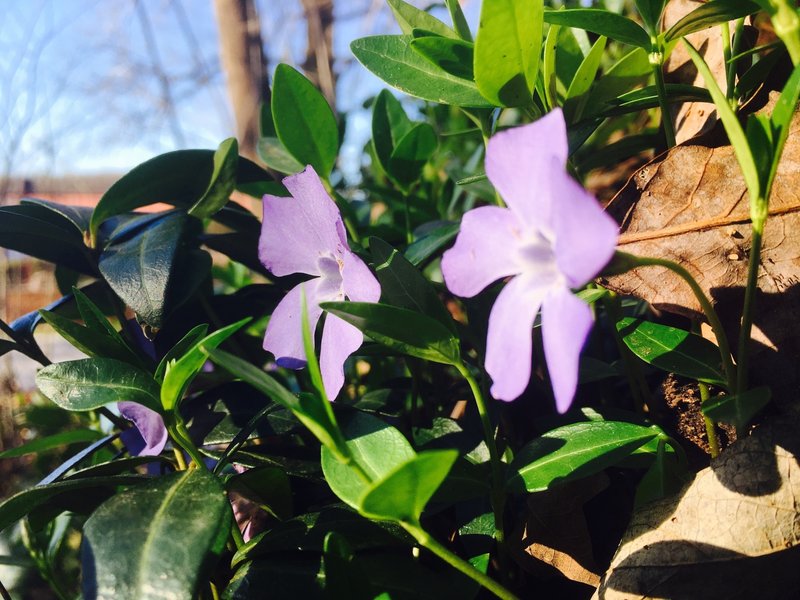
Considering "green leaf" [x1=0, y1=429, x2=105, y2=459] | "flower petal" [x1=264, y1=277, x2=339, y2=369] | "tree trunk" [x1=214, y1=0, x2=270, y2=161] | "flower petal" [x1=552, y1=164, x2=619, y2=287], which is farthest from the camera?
"tree trunk" [x1=214, y1=0, x2=270, y2=161]

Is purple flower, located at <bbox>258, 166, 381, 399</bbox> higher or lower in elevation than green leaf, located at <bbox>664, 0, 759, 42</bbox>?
lower

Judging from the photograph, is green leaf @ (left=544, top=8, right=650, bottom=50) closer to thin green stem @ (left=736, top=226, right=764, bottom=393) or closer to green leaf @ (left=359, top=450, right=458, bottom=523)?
thin green stem @ (left=736, top=226, right=764, bottom=393)

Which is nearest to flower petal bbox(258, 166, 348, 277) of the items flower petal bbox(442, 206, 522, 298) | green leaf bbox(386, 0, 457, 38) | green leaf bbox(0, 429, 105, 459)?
flower petal bbox(442, 206, 522, 298)

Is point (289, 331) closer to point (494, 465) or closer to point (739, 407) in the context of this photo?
point (494, 465)

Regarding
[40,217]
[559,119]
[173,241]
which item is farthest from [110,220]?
[559,119]

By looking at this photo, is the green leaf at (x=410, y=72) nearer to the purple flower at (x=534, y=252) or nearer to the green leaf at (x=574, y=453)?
the purple flower at (x=534, y=252)

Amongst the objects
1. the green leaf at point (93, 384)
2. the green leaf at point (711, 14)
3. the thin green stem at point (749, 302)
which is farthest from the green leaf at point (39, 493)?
the green leaf at point (711, 14)

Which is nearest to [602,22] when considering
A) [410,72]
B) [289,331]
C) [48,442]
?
[410,72]
